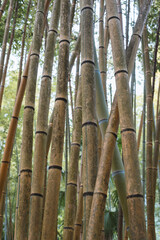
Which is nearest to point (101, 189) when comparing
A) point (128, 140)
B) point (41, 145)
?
point (128, 140)

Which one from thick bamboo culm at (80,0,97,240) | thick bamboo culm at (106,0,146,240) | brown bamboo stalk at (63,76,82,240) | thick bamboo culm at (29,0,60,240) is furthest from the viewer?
brown bamboo stalk at (63,76,82,240)

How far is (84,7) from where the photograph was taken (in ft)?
4.60

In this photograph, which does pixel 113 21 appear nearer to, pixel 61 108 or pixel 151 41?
pixel 61 108

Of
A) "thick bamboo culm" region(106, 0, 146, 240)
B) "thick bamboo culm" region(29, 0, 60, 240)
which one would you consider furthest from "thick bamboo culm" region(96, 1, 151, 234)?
"thick bamboo culm" region(29, 0, 60, 240)

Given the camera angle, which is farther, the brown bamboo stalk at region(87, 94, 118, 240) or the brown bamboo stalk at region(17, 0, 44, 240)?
the brown bamboo stalk at region(17, 0, 44, 240)

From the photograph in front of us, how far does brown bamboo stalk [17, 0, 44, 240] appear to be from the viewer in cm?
134

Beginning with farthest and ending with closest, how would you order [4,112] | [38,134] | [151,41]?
[4,112] < [151,41] < [38,134]

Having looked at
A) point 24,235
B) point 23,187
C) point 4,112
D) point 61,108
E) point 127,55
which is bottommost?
point 24,235

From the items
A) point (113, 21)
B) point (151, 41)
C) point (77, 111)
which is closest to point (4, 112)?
point (151, 41)

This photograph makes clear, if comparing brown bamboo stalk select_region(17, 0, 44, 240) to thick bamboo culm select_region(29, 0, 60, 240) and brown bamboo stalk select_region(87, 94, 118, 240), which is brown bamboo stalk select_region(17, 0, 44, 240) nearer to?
thick bamboo culm select_region(29, 0, 60, 240)

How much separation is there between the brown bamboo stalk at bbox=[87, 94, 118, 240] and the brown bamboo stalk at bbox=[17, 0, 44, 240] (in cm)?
43

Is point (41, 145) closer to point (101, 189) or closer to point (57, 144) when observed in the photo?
point (57, 144)

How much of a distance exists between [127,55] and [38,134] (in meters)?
0.57

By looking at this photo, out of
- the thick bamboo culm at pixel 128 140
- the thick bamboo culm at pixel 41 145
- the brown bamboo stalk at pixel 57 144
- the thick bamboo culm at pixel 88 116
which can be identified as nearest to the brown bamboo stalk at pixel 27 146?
the thick bamboo culm at pixel 41 145
